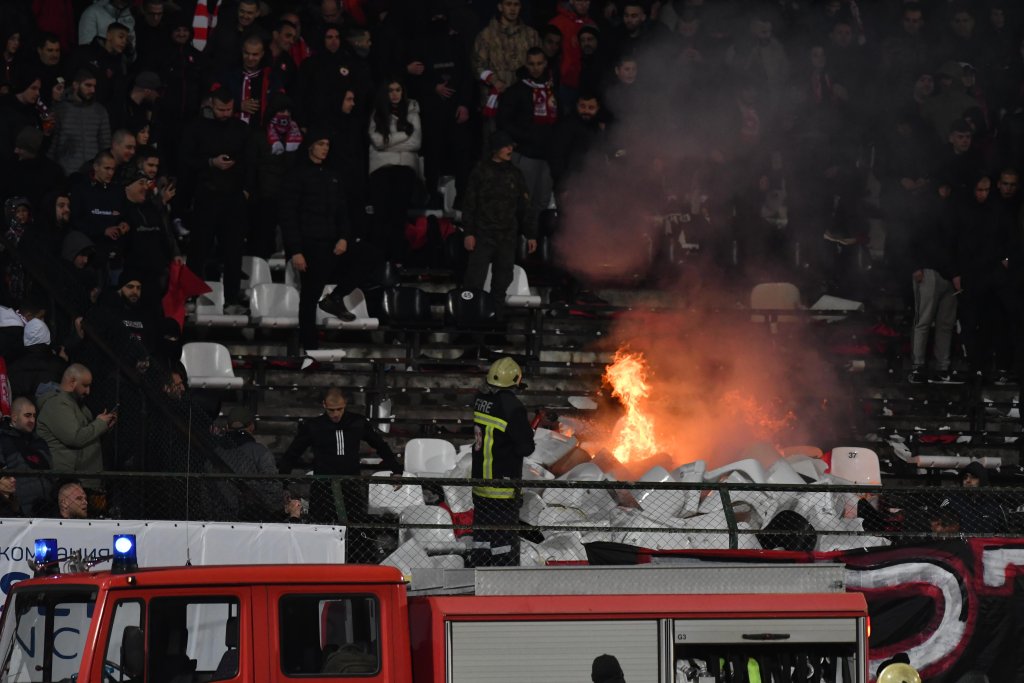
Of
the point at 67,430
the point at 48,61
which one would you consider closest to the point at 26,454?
the point at 67,430

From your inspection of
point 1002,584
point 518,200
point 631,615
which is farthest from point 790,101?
point 631,615

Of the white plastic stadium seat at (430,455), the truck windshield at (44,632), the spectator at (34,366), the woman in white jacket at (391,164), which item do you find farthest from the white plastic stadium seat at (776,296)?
the truck windshield at (44,632)

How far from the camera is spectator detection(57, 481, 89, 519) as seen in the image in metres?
11.6

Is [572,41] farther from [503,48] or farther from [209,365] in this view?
[209,365]

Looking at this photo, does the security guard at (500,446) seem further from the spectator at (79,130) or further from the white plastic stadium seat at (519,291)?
the spectator at (79,130)

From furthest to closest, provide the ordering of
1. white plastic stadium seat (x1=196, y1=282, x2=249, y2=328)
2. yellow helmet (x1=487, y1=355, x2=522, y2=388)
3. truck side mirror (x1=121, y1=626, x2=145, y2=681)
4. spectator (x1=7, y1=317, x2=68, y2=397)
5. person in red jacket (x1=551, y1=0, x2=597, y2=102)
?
person in red jacket (x1=551, y1=0, x2=597, y2=102) < white plastic stadium seat (x1=196, y1=282, x2=249, y2=328) < spectator (x1=7, y1=317, x2=68, y2=397) < yellow helmet (x1=487, y1=355, x2=522, y2=388) < truck side mirror (x1=121, y1=626, x2=145, y2=681)

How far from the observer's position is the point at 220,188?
17016 millimetres

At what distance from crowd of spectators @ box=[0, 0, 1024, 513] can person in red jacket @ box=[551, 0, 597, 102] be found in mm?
27

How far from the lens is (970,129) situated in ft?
62.1

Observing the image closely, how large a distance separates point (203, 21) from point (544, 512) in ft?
29.6

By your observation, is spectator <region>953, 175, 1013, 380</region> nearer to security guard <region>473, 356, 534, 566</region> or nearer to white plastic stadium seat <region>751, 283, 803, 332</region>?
white plastic stadium seat <region>751, 283, 803, 332</region>

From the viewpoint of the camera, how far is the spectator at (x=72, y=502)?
38.2 feet

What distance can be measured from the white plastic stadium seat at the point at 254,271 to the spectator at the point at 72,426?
4957mm

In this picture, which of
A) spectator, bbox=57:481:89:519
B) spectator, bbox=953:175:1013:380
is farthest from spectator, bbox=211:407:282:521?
spectator, bbox=953:175:1013:380
